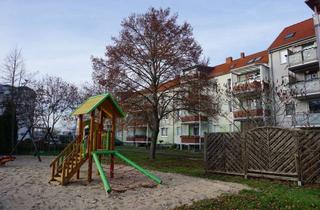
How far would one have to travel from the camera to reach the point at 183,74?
821 inches

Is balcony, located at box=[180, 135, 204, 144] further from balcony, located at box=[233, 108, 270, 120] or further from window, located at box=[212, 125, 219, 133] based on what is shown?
balcony, located at box=[233, 108, 270, 120]

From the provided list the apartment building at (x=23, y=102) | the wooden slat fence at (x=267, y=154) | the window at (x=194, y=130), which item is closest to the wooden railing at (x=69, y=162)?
the wooden slat fence at (x=267, y=154)

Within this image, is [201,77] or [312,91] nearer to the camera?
[201,77]

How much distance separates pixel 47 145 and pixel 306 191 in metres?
29.0

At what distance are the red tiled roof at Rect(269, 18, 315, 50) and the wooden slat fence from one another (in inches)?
771

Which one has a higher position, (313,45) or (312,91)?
(313,45)

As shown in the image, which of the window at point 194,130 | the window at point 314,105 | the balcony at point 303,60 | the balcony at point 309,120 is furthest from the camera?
the window at point 194,130

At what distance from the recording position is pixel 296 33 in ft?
97.3

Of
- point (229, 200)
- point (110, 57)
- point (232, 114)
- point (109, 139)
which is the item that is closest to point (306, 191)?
point (229, 200)

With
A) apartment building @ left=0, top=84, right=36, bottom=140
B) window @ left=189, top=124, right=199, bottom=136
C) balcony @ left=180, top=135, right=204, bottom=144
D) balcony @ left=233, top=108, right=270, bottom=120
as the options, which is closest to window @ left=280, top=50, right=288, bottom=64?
balcony @ left=233, top=108, right=270, bottom=120

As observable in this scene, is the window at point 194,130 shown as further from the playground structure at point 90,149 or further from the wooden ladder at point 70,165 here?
the wooden ladder at point 70,165

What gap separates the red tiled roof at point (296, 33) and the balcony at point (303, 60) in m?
2.25

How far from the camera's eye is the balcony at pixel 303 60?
2503 cm

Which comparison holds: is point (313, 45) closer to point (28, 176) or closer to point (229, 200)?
point (229, 200)
